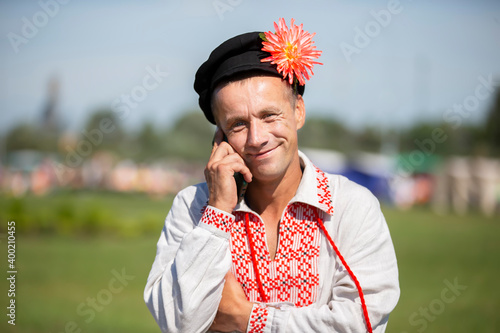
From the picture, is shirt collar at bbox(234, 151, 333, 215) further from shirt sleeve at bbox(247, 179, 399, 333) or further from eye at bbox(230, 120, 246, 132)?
eye at bbox(230, 120, 246, 132)

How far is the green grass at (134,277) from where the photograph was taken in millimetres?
7508

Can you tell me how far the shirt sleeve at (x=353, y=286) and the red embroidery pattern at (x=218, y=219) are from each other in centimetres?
41

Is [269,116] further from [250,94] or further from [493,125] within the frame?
[493,125]

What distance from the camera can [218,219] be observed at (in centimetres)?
246

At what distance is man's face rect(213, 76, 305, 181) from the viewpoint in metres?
2.57

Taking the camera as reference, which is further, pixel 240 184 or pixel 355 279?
pixel 240 184

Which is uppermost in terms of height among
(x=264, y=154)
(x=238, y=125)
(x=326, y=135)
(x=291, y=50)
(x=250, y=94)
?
(x=291, y=50)

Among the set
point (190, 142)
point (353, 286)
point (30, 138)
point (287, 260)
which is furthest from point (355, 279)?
point (190, 142)

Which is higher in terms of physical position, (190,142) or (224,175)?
(224,175)

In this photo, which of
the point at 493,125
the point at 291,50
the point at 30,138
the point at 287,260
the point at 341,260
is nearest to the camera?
the point at 341,260

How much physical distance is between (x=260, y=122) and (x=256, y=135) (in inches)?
3.3

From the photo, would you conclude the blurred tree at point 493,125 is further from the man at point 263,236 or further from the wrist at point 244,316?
the wrist at point 244,316

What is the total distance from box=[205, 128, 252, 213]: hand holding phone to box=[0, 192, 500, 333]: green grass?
5.18 m

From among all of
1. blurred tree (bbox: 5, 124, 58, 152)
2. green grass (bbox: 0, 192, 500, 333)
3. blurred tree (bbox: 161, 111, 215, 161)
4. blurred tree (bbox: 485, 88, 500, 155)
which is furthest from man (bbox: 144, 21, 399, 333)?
blurred tree (bbox: 485, 88, 500, 155)
